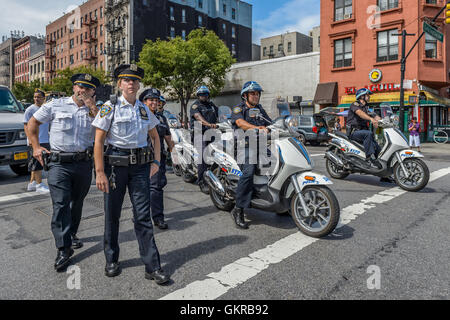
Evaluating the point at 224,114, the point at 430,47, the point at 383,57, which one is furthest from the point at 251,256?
the point at 430,47

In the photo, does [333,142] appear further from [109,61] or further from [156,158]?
[109,61]

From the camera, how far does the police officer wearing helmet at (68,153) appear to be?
139 inches

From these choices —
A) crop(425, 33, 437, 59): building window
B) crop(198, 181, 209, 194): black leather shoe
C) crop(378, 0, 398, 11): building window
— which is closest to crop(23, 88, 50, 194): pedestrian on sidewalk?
crop(198, 181, 209, 194): black leather shoe

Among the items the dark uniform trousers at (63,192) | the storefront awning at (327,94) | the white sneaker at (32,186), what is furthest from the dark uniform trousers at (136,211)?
the storefront awning at (327,94)

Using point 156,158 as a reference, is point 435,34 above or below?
above

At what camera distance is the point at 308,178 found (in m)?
4.07

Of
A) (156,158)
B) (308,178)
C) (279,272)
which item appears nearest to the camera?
(279,272)

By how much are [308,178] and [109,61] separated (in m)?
50.8

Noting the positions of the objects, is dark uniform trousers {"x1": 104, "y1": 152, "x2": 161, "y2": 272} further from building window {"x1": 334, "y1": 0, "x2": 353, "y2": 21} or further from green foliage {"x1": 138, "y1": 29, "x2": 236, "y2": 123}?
green foliage {"x1": 138, "y1": 29, "x2": 236, "y2": 123}

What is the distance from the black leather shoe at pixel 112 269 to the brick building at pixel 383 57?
2337 cm

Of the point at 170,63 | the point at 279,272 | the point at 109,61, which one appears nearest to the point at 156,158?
the point at 279,272

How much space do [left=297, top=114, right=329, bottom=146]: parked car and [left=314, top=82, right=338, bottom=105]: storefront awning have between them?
5.34m

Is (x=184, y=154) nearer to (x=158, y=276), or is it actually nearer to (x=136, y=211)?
(x=136, y=211)

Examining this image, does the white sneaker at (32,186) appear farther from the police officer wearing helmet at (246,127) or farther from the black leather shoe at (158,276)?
the black leather shoe at (158,276)
